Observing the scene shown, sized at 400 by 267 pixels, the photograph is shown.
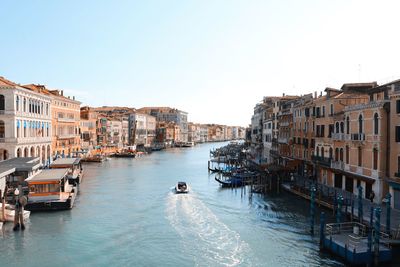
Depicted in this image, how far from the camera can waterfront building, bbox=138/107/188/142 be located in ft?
371

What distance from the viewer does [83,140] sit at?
54625mm

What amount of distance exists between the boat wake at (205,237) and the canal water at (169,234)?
0.03 m

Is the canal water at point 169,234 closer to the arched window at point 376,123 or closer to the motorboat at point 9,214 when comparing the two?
the motorboat at point 9,214

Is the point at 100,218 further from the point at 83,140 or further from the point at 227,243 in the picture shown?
the point at 83,140

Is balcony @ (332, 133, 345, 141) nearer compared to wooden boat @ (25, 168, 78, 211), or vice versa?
wooden boat @ (25, 168, 78, 211)

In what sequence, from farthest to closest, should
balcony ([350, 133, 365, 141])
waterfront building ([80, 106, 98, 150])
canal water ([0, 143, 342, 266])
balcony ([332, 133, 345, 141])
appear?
1. waterfront building ([80, 106, 98, 150])
2. balcony ([332, 133, 345, 141])
3. balcony ([350, 133, 365, 141])
4. canal water ([0, 143, 342, 266])

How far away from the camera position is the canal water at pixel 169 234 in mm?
12188

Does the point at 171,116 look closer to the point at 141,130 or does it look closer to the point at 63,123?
the point at 141,130

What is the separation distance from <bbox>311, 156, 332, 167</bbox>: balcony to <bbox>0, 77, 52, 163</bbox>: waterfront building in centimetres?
2022

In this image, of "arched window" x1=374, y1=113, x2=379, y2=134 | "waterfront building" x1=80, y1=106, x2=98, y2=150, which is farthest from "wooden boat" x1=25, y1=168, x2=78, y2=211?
"waterfront building" x1=80, y1=106, x2=98, y2=150

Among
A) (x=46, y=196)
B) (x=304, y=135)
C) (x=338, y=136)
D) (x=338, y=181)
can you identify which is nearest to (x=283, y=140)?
(x=304, y=135)

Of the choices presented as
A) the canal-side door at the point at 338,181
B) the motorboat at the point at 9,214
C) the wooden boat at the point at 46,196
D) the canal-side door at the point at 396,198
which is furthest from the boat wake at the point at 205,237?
the canal-side door at the point at 338,181

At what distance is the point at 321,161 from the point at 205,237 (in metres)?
10.5

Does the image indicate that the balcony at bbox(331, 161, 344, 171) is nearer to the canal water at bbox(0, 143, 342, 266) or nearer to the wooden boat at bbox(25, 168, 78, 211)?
the canal water at bbox(0, 143, 342, 266)
